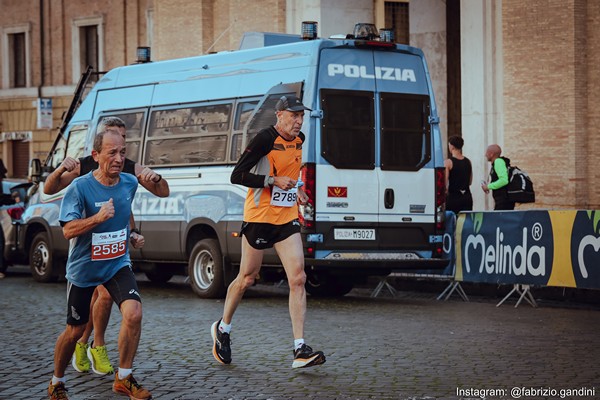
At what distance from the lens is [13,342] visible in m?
11.6

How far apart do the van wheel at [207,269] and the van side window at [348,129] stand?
210 centimetres

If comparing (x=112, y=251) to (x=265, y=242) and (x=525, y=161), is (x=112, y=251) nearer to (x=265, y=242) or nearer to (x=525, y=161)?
(x=265, y=242)

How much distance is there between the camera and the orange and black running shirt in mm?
10133

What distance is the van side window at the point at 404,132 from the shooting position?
51.0ft

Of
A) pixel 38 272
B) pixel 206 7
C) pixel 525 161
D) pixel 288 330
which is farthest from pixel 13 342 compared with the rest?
pixel 206 7

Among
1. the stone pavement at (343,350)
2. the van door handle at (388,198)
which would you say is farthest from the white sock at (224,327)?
the van door handle at (388,198)

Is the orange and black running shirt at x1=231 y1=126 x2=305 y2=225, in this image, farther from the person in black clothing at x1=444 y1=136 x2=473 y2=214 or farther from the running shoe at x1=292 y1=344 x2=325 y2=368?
the person in black clothing at x1=444 y1=136 x2=473 y2=214

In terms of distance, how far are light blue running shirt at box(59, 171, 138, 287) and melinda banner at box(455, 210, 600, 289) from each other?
23.7ft

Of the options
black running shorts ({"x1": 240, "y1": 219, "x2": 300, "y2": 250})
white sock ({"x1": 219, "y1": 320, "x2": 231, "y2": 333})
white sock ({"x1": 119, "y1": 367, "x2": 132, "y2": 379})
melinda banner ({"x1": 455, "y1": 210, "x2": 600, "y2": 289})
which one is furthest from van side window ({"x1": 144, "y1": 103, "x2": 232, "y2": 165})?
white sock ({"x1": 119, "y1": 367, "x2": 132, "y2": 379})

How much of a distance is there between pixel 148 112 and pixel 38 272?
11.4ft

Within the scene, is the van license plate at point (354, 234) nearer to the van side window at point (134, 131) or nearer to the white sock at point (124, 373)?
the van side window at point (134, 131)

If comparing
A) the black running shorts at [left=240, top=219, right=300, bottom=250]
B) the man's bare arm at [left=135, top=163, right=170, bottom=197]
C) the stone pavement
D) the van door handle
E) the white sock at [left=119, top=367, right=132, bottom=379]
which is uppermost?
the man's bare arm at [left=135, top=163, right=170, bottom=197]

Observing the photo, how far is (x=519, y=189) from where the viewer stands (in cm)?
1798

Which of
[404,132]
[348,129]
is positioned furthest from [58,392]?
[404,132]
